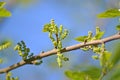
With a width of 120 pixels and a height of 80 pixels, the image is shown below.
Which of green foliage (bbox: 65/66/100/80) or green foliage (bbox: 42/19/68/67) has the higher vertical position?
green foliage (bbox: 42/19/68/67)

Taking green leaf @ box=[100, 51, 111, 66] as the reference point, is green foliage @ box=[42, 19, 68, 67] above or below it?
above

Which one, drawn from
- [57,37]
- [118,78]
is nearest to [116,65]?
[118,78]

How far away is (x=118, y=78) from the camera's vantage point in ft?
8.04

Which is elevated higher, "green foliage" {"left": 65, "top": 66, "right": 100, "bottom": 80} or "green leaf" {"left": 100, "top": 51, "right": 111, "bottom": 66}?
"green leaf" {"left": 100, "top": 51, "right": 111, "bottom": 66}

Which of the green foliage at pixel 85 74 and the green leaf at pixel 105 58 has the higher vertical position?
the green leaf at pixel 105 58

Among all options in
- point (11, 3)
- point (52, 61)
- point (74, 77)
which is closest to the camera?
point (74, 77)

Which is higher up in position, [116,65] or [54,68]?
[116,65]

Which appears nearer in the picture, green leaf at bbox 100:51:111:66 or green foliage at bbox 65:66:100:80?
green leaf at bbox 100:51:111:66

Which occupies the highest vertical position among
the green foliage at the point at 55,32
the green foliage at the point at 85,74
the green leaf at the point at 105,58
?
the green foliage at the point at 55,32

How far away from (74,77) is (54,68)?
17.0ft

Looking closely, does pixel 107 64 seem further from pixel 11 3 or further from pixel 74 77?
pixel 11 3

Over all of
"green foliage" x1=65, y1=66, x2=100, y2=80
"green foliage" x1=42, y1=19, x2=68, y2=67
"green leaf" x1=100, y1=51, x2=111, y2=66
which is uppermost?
"green foliage" x1=42, y1=19, x2=68, y2=67

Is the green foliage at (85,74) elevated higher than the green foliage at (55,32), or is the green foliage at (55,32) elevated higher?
the green foliage at (55,32)

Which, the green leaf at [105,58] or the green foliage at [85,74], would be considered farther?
the green foliage at [85,74]
